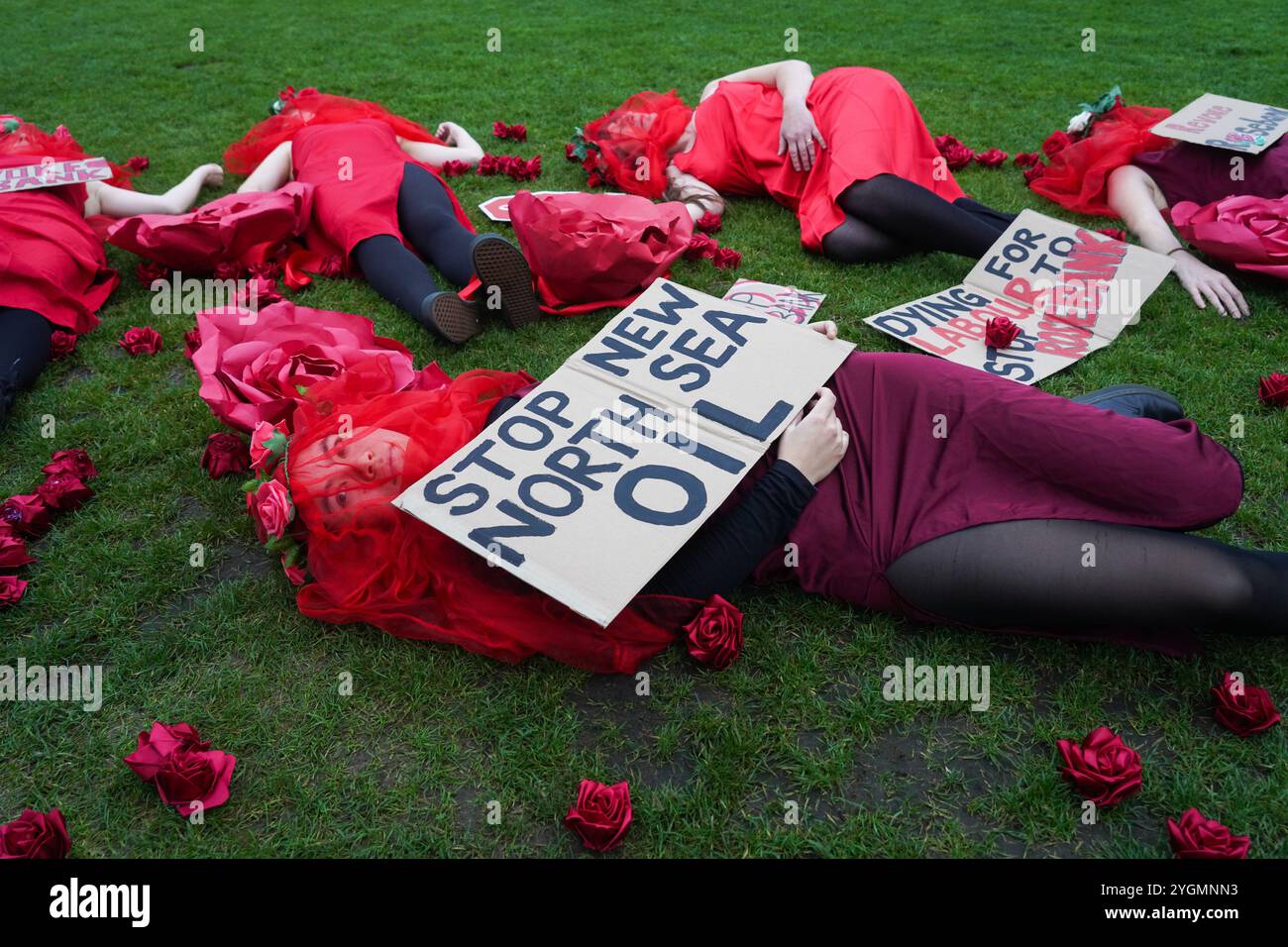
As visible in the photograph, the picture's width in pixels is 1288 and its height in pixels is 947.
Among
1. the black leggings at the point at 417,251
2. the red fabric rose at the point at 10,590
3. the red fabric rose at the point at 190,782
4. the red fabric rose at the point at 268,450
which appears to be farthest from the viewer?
the black leggings at the point at 417,251

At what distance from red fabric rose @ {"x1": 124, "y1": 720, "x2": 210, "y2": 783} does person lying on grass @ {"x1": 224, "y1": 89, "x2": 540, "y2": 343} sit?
1830mm

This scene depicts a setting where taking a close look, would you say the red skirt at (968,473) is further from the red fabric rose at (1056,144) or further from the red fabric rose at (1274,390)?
the red fabric rose at (1056,144)

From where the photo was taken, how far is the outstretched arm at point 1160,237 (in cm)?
352

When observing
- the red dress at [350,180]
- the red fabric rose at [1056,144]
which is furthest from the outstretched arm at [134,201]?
the red fabric rose at [1056,144]

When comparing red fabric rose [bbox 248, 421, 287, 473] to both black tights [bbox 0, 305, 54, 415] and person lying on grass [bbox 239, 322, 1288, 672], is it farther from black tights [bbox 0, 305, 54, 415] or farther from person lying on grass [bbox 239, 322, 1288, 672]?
black tights [bbox 0, 305, 54, 415]

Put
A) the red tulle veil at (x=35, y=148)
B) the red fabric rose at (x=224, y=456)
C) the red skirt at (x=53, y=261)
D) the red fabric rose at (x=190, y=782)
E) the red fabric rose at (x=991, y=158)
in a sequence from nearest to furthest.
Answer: the red fabric rose at (x=190, y=782)
the red fabric rose at (x=224, y=456)
the red skirt at (x=53, y=261)
the red tulle veil at (x=35, y=148)
the red fabric rose at (x=991, y=158)

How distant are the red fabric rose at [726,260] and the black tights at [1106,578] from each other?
2.24 m

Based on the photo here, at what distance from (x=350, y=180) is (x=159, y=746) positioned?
2.97 meters

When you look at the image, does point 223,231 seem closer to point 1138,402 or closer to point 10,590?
point 10,590

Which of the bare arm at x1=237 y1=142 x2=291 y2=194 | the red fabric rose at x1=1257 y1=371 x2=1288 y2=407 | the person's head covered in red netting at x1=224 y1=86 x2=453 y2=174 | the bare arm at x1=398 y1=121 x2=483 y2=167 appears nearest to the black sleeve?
the red fabric rose at x1=1257 y1=371 x2=1288 y2=407

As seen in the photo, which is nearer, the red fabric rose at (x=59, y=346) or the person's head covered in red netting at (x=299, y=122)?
the red fabric rose at (x=59, y=346)

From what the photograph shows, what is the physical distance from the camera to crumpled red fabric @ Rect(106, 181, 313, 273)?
3766mm
